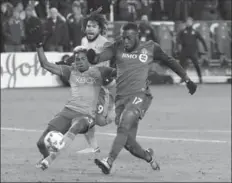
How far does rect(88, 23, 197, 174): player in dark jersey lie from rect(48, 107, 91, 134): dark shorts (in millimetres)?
396

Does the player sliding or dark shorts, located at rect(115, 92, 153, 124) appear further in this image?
dark shorts, located at rect(115, 92, 153, 124)

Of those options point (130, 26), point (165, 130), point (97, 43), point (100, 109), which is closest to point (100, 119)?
point (100, 109)

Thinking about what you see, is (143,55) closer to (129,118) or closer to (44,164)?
(129,118)

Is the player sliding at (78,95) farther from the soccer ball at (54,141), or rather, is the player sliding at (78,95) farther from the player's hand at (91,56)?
the soccer ball at (54,141)

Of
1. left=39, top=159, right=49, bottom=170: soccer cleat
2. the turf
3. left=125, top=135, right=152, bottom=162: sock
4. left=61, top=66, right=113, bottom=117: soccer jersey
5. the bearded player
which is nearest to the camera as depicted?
the bearded player

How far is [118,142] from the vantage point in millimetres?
9266

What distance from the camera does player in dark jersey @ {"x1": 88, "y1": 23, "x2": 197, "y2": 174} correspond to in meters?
8.75

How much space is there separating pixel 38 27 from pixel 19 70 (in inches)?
2414

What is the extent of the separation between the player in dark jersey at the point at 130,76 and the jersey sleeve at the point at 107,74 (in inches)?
7.1

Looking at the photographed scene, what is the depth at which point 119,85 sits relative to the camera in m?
8.95

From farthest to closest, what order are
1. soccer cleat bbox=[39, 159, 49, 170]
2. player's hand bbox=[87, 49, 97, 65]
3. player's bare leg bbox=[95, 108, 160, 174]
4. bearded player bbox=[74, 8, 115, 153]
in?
player's bare leg bbox=[95, 108, 160, 174]
soccer cleat bbox=[39, 159, 49, 170]
player's hand bbox=[87, 49, 97, 65]
bearded player bbox=[74, 8, 115, 153]

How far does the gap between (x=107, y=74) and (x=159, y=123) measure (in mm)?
70472

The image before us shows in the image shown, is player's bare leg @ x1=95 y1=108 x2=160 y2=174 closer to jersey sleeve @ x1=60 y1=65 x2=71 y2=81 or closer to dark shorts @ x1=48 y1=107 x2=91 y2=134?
dark shorts @ x1=48 y1=107 x2=91 y2=134

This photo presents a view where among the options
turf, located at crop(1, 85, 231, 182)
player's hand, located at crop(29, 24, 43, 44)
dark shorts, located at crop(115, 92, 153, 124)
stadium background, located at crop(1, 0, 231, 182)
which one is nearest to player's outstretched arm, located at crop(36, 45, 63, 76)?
player's hand, located at crop(29, 24, 43, 44)
